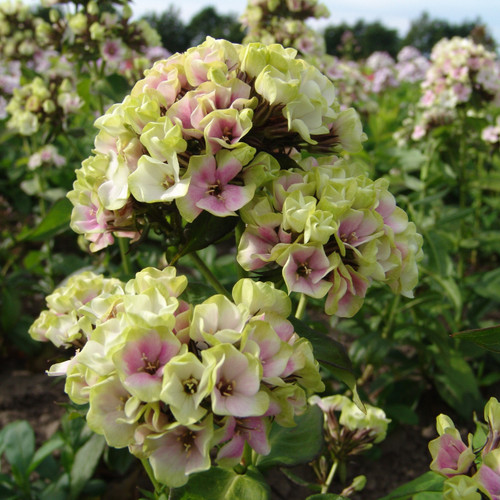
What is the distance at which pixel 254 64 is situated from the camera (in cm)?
95

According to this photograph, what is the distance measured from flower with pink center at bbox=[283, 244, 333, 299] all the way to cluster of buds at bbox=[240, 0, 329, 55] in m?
2.17

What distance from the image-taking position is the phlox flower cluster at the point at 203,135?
0.88m

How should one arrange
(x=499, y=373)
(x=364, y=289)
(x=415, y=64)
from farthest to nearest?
(x=415, y=64)
(x=499, y=373)
(x=364, y=289)

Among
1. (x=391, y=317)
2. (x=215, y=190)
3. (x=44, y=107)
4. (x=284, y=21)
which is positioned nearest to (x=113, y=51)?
(x=44, y=107)

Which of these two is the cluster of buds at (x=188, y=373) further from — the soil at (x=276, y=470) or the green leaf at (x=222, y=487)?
the soil at (x=276, y=470)

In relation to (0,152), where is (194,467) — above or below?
above

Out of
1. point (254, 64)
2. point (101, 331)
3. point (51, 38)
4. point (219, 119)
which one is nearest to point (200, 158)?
point (219, 119)

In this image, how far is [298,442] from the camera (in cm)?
118

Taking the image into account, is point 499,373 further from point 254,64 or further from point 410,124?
point 254,64

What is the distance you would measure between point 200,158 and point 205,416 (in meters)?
0.40

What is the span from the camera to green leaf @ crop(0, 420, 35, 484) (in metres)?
1.74

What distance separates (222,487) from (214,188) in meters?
0.56

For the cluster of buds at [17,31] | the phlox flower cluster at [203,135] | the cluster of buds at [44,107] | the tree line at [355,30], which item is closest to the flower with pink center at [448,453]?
the phlox flower cluster at [203,135]

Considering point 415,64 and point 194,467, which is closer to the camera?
point 194,467
